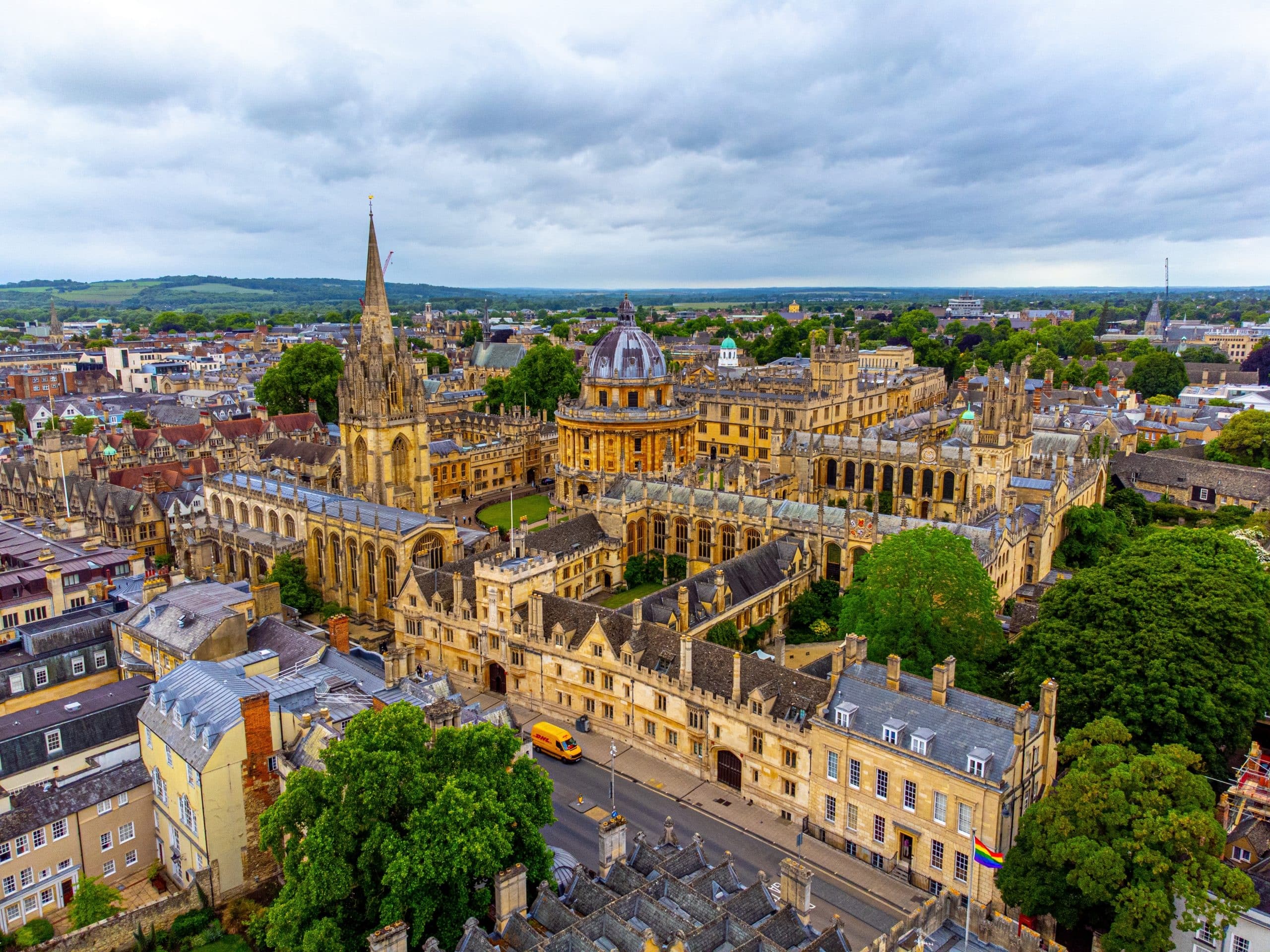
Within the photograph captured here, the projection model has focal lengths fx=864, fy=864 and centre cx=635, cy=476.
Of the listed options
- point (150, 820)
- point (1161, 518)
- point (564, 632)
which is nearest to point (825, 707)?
point (564, 632)

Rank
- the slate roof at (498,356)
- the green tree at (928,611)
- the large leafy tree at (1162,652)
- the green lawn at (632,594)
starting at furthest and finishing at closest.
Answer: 1. the slate roof at (498,356)
2. the green lawn at (632,594)
3. the green tree at (928,611)
4. the large leafy tree at (1162,652)

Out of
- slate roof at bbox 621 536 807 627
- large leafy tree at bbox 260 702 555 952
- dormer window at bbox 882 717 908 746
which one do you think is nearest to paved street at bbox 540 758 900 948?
dormer window at bbox 882 717 908 746

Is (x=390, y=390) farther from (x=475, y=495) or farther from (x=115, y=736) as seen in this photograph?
(x=115, y=736)

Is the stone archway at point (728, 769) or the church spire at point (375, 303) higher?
the church spire at point (375, 303)

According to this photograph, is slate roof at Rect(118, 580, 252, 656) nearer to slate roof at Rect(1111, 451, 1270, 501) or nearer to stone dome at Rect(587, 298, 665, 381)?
stone dome at Rect(587, 298, 665, 381)

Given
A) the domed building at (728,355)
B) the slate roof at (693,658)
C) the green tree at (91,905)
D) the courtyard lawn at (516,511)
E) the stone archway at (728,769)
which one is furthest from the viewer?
the domed building at (728,355)

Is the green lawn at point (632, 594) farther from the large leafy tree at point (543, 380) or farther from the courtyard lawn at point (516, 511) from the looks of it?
the large leafy tree at point (543, 380)

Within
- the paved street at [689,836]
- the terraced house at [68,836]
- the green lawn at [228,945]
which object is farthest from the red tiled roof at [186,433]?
the green lawn at [228,945]
